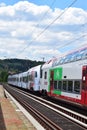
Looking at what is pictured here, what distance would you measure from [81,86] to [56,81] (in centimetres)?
850

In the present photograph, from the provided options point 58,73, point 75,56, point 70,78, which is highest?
point 75,56

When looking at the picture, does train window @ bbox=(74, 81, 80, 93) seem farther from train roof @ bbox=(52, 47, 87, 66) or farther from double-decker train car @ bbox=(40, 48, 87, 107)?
train roof @ bbox=(52, 47, 87, 66)

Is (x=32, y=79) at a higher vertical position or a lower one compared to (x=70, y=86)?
higher

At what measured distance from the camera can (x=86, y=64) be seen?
21.4 metres

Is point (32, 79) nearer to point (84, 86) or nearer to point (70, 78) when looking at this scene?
point (70, 78)

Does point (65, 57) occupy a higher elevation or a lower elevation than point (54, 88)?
higher

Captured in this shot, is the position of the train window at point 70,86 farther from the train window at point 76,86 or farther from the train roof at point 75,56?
the train roof at point 75,56

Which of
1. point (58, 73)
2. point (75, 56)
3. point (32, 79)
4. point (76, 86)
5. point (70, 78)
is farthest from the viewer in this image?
point (32, 79)

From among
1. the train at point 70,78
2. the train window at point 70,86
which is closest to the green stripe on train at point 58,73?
the train at point 70,78

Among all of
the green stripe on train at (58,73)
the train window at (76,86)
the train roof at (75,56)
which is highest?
the train roof at (75,56)

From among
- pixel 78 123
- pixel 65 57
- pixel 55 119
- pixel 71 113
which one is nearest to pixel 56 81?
pixel 65 57

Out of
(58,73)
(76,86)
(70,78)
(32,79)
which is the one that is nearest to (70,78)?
(70,78)

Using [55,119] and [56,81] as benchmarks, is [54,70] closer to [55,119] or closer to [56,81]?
[56,81]

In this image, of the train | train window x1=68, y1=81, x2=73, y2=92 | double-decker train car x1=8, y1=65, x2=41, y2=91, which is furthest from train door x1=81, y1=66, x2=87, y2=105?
double-decker train car x1=8, y1=65, x2=41, y2=91
